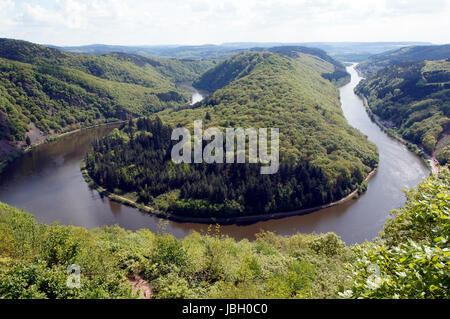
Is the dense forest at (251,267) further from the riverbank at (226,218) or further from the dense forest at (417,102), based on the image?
the dense forest at (417,102)

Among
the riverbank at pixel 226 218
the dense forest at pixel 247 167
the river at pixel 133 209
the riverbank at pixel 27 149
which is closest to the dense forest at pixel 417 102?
the river at pixel 133 209

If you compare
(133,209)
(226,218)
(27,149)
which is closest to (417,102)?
(226,218)

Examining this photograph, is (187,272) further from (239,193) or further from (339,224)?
(339,224)

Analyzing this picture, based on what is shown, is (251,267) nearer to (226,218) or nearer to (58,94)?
(226,218)

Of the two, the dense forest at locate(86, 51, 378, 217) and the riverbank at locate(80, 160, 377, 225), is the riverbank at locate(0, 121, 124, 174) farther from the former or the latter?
the riverbank at locate(80, 160, 377, 225)
